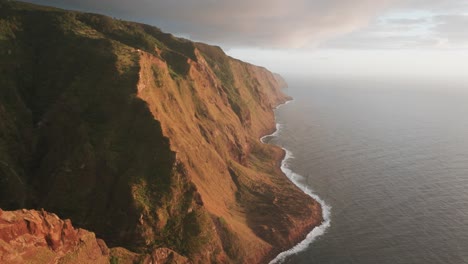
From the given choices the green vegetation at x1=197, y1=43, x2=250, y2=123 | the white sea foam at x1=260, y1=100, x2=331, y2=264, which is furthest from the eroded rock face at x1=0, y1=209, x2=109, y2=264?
the green vegetation at x1=197, y1=43, x2=250, y2=123

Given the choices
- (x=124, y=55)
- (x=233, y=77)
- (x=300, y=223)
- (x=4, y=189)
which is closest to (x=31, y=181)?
(x=4, y=189)

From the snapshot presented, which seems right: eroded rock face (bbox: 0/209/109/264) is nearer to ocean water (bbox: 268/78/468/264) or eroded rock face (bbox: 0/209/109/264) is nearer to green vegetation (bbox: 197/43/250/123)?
ocean water (bbox: 268/78/468/264)

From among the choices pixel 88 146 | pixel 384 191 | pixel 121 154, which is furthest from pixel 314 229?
pixel 88 146

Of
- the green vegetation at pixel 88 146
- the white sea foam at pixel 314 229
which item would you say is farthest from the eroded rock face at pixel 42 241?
the white sea foam at pixel 314 229

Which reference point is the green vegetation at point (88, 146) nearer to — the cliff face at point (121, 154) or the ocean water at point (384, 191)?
the cliff face at point (121, 154)

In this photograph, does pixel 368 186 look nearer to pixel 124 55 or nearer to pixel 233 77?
pixel 124 55
